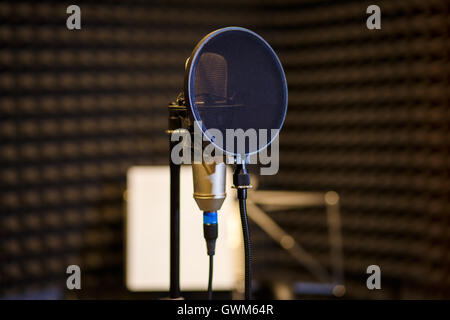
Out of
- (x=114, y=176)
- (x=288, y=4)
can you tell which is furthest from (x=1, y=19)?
(x=288, y=4)

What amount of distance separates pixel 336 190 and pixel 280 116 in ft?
7.02

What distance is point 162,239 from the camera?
2.02m

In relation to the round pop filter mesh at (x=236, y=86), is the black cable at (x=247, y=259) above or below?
below

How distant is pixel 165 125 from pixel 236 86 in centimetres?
202

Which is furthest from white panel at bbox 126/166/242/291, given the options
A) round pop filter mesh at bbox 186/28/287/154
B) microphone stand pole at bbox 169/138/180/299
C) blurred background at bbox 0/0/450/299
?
round pop filter mesh at bbox 186/28/287/154

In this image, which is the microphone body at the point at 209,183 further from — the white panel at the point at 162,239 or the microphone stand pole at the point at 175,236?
the white panel at the point at 162,239

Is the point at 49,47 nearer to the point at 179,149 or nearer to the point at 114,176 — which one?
the point at 114,176

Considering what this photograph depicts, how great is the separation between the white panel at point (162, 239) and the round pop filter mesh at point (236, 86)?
49.9 inches

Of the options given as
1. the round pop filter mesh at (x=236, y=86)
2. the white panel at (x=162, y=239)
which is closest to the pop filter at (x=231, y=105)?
the round pop filter mesh at (x=236, y=86)

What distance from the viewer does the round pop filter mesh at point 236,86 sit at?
0.60 m

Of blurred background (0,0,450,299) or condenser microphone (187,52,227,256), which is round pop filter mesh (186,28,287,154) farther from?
blurred background (0,0,450,299)

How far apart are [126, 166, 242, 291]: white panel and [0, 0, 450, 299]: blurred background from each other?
0.30 metres

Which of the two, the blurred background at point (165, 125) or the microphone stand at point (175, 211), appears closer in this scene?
the microphone stand at point (175, 211)

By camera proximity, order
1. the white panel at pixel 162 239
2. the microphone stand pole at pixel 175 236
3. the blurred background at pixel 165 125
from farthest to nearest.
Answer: the blurred background at pixel 165 125
the white panel at pixel 162 239
the microphone stand pole at pixel 175 236
